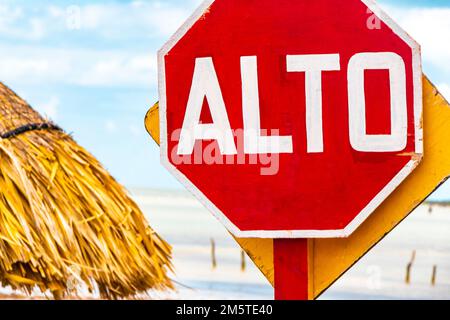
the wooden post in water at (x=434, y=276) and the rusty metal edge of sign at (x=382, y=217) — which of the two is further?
the wooden post in water at (x=434, y=276)

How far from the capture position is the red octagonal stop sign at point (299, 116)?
1.61 m

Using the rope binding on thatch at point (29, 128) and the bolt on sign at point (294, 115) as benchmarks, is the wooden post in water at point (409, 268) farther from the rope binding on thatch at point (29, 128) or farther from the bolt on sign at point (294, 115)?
the bolt on sign at point (294, 115)

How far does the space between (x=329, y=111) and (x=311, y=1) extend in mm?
225

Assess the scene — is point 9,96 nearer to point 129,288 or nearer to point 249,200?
point 129,288

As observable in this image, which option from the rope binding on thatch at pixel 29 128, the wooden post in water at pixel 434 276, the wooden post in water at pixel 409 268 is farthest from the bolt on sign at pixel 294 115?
the wooden post in water at pixel 409 268

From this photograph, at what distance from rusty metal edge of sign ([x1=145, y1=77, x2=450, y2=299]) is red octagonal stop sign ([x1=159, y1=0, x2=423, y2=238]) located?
7cm

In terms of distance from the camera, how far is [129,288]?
15.3 ft

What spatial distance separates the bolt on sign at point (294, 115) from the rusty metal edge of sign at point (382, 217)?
55mm

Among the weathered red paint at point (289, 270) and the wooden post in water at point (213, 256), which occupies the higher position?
the weathered red paint at point (289, 270)

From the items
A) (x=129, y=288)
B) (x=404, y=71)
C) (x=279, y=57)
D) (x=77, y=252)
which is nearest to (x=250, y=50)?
(x=279, y=57)

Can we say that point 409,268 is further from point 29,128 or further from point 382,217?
point 382,217

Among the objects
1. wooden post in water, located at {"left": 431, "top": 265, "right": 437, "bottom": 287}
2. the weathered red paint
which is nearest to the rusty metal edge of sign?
the weathered red paint

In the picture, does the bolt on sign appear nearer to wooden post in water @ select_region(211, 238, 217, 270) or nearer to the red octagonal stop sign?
the red octagonal stop sign

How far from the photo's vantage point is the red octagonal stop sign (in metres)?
1.61
